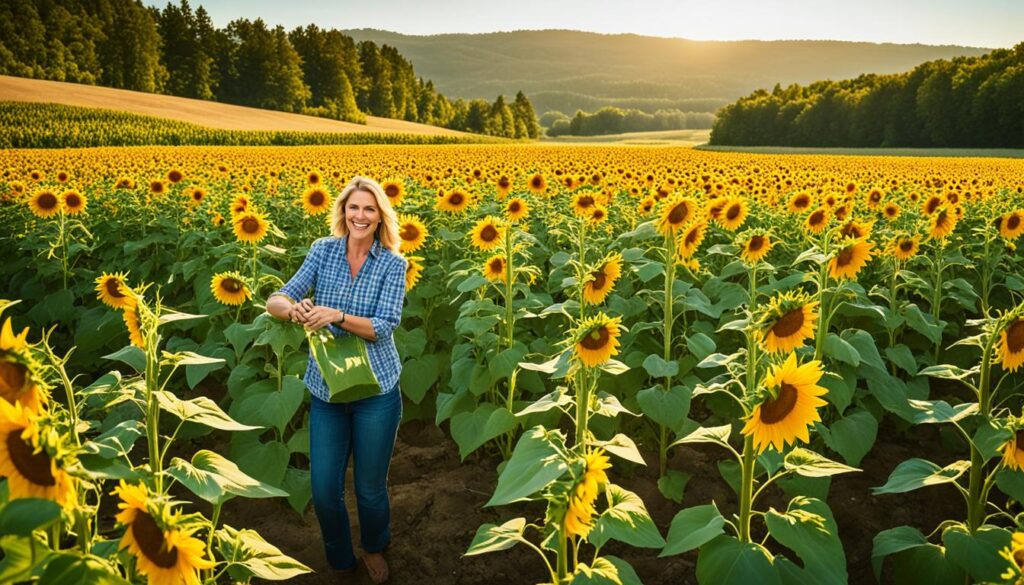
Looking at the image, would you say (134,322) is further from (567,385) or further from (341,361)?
(567,385)

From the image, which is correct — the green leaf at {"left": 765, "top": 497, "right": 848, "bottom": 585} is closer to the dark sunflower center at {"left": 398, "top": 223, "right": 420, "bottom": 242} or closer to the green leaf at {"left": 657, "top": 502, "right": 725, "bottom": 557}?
the green leaf at {"left": 657, "top": 502, "right": 725, "bottom": 557}

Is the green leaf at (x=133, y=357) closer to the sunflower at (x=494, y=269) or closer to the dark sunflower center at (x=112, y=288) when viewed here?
the dark sunflower center at (x=112, y=288)

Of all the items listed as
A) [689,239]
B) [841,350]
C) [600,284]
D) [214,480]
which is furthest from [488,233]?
[214,480]

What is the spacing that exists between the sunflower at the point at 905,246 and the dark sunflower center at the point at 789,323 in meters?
3.23

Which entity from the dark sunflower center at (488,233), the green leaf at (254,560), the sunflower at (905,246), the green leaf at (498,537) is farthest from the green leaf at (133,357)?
the sunflower at (905,246)

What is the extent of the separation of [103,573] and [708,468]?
405 centimetres

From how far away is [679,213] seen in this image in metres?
4.84

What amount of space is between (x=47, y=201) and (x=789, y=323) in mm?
7535

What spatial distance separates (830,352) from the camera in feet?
13.4

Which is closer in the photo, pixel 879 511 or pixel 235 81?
pixel 879 511

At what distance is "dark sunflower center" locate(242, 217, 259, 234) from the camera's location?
5587 mm

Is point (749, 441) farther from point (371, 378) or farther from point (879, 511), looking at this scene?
point (879, 511)

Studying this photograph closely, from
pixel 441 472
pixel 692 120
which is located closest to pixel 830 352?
pixel 441 472

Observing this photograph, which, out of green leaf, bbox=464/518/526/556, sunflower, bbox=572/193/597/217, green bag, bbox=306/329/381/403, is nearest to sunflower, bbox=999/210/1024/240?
sunflower, bbox=572/193/597/217
